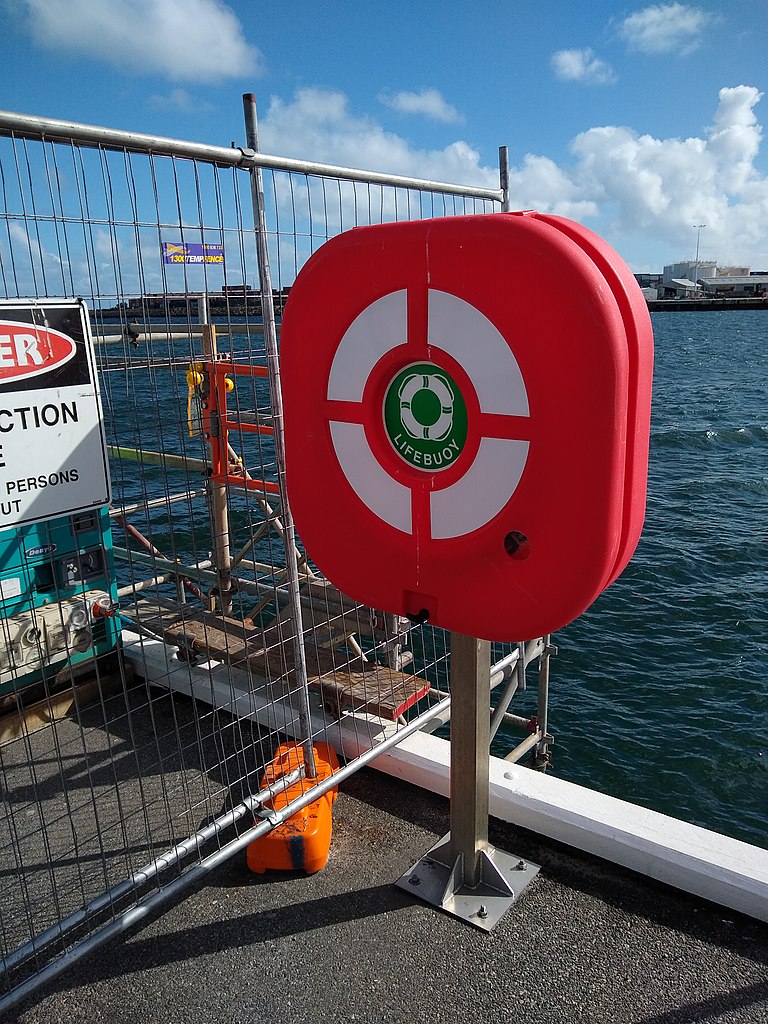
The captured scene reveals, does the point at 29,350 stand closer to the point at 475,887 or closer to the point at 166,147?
the point at 166,147

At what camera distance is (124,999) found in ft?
8.20

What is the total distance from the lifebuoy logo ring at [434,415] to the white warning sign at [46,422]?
102cm

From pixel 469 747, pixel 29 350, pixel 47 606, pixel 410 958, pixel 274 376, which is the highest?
pixel 29 350

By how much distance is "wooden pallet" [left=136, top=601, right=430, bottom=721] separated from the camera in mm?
3490

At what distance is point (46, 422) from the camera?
8.94 feet

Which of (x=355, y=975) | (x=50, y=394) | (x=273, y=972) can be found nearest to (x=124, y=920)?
(x=273, y=972)

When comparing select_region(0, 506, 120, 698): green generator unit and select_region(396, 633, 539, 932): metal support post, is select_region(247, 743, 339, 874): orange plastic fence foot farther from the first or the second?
select_region(0, 506, 120, 698): green generator unit

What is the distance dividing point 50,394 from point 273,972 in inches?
80.5

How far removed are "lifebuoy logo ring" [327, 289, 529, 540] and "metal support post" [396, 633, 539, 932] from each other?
64cm

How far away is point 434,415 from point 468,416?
112 millimetres

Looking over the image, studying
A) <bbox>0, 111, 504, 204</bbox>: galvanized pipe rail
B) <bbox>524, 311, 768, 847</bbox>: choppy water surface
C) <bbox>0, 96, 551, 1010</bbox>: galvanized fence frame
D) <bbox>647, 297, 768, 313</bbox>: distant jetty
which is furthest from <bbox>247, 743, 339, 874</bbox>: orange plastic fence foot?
<bbox>647, 297, 768, 313</bbox>: distant jetty

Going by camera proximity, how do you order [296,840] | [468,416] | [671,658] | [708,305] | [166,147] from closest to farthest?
[468,416]
[166,147]
[296,840]
[671,658]
[708,305]

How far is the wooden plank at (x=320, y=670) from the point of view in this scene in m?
3.50

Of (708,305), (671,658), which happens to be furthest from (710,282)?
(671,658)
